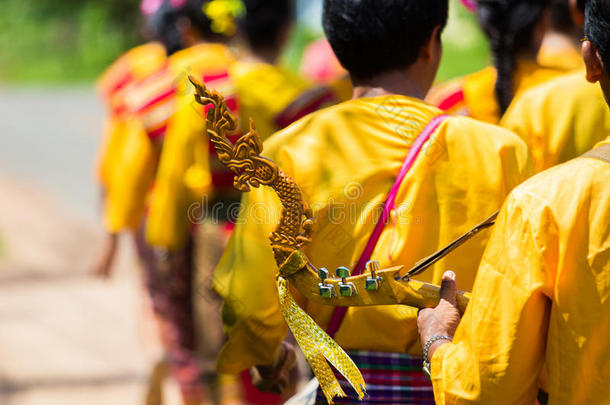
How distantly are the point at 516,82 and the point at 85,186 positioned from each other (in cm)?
891

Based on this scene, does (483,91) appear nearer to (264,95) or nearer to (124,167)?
(264,95)

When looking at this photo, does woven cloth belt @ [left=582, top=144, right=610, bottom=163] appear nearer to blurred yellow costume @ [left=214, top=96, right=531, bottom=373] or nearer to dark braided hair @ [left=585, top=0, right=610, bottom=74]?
dark braided hair @ [left=585, top=0, right=610, bottom=74]

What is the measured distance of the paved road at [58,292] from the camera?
5.49 metres

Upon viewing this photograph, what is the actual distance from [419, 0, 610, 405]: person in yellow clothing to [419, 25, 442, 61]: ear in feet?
2.16

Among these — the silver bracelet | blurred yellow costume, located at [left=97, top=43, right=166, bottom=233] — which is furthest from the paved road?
the silver bracelet

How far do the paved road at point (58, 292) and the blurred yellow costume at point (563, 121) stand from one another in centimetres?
312

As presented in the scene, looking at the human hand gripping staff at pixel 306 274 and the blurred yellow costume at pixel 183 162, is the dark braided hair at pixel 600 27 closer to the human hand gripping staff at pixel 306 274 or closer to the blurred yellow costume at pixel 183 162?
the human hand gripping staff at pixel 306 274

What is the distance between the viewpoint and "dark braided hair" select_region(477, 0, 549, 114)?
3.30 m

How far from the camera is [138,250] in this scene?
494 centimetres

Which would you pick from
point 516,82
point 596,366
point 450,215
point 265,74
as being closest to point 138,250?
point 265,74

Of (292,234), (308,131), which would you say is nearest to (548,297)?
(292,234)

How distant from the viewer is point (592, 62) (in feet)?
5.21

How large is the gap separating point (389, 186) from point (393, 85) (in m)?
0.26

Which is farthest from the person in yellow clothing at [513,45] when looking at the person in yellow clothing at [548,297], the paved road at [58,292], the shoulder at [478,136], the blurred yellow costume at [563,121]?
the paved road at [58,292]
